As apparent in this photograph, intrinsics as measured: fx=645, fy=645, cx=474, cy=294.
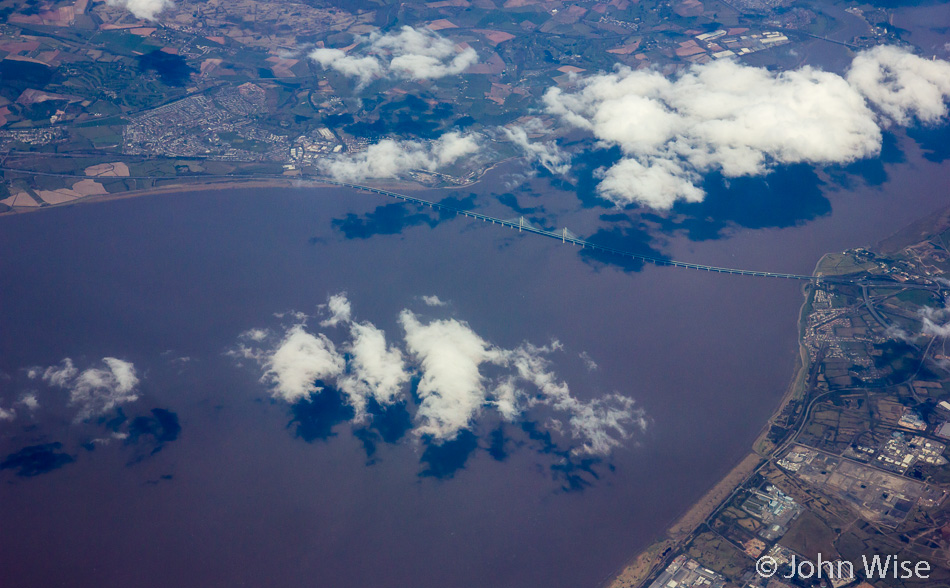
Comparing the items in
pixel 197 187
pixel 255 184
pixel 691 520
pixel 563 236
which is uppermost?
pixel 563 236

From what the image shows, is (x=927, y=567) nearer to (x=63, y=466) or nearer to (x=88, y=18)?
(x=63, y=466)

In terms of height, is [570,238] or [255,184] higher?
[570,238]

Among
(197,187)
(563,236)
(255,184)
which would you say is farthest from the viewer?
(255,184)

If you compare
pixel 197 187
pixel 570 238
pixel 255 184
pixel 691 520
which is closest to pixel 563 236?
pixel 570 238

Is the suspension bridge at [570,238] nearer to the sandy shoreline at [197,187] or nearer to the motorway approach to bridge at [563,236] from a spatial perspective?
the motorway approach to bridge at [563,236]

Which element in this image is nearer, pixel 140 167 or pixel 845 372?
pixel 845 372

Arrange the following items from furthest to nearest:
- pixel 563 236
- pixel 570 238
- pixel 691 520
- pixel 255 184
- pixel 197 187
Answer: pixel 255 184
pixel 197 187
pixel 563 236
pixel 570 238
pixel 691 520

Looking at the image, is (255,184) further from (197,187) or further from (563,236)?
(563,236)

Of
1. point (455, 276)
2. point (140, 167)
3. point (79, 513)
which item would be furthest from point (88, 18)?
point (79, 513)

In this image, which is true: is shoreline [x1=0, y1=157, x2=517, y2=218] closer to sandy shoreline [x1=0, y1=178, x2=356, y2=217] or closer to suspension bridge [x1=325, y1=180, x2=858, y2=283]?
sandy shoreline [x1=0, y1=178, x2=356, y2=217]

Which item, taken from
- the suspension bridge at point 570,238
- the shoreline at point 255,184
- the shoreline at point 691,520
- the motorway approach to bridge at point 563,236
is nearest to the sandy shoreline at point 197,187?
the shoreline at point 255,184

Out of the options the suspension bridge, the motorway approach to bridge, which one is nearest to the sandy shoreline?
the motorway approach to bridge
